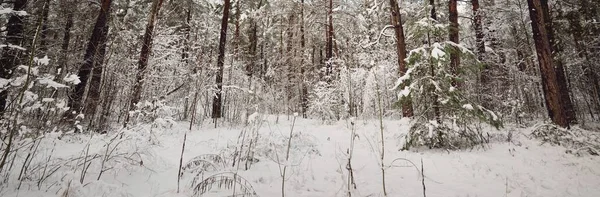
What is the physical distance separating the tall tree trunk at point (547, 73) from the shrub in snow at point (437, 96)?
8.86ft

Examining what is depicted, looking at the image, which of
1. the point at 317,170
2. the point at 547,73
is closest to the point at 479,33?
the point at 547,73

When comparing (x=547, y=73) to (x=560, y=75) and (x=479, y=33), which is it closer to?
(x=560, y=75)

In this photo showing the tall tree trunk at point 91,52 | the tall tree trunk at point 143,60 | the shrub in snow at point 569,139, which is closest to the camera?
the shrub in snow at point 569,139

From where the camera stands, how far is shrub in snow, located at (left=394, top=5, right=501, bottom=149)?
219 inches

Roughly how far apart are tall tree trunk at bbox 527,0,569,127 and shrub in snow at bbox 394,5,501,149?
2.70m

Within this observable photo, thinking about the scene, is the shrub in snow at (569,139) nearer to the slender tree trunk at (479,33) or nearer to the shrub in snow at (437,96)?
the shrub in snow at (437,96)

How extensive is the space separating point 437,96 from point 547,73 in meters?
3.69

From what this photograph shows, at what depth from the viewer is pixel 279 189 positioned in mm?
3779

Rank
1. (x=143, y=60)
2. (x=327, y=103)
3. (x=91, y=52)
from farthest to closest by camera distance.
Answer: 1. (x=327, y=103)
2. (x=91, y=52)
3. (x=143, y=60)

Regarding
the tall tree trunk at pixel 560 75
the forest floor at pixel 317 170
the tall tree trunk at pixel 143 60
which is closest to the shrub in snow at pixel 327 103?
the forest floor at pixel 317 170

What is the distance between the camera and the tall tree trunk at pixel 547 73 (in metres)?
7.01

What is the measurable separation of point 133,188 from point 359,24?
605 inches

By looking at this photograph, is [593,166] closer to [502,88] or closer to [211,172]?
[211,172]

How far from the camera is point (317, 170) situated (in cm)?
459
